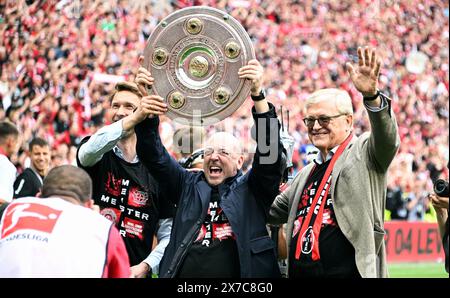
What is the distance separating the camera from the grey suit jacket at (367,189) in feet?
16.2

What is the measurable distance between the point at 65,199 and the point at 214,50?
151 centimetres

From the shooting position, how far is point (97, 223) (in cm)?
418

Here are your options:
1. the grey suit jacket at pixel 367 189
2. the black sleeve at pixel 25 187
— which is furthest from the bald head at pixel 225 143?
the black sleeve at pixel 25 187

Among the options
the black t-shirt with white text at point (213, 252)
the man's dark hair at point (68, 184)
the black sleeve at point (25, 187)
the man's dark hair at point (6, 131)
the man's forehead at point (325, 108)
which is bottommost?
the black t-shirt with white text at point (213, 252)

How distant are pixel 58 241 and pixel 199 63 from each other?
65.7 inches

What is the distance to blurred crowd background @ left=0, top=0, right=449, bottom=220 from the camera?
14.2m

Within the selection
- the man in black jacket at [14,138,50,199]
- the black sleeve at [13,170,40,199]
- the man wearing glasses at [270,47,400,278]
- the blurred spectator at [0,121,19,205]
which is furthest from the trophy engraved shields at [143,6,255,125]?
the black sleeve at [13,170,40,199]

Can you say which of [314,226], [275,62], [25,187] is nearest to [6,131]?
[25,187]

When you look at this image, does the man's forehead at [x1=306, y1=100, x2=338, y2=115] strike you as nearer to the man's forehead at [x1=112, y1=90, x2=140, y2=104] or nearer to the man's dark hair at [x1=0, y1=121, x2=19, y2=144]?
the man's forehead at [x1=112, y1=90, x2=140, y2=104]

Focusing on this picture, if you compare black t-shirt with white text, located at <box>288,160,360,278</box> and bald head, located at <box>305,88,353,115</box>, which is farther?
bald head, located at <box>305,88,353,115</box>

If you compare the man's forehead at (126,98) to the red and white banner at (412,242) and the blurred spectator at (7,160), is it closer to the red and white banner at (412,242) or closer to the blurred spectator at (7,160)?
the blurred spectator at (7,160)

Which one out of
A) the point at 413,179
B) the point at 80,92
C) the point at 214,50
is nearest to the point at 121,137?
the point at 214,50

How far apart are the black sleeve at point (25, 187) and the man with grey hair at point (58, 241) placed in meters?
4.36

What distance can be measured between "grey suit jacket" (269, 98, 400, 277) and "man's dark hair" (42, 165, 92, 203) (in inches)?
62.1
